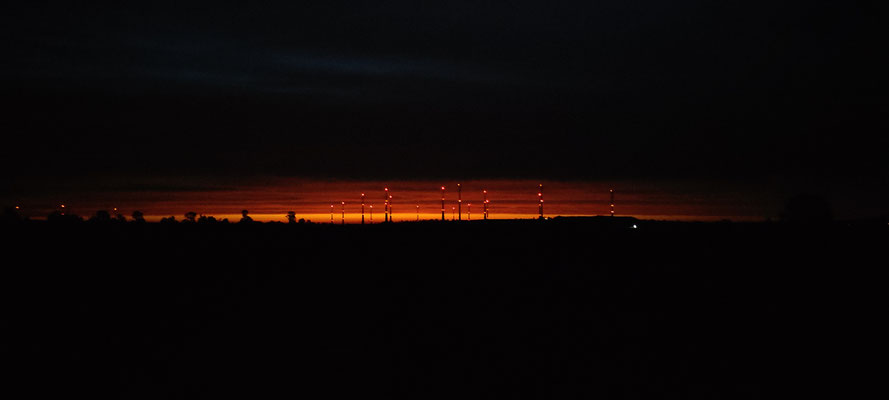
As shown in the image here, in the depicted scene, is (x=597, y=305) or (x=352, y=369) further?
(x=597, y=305)

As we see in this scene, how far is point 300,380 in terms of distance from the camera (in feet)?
61.0

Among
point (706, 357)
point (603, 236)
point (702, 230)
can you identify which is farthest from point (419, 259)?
point (702, 230)

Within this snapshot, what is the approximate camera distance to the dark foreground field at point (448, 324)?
19.2m

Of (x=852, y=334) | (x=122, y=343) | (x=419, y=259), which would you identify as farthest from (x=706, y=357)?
(x=419, y=259)

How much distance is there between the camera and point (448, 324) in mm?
26328

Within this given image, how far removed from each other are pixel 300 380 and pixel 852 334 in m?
17.1

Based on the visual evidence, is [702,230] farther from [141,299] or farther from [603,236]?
[141,299]

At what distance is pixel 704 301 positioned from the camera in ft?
105

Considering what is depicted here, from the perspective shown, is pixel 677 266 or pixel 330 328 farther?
pixel 677 266

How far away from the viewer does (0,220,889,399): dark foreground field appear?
19172mm

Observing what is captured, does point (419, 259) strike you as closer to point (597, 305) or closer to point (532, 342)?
point (597, 305)

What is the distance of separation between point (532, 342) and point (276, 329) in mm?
7644

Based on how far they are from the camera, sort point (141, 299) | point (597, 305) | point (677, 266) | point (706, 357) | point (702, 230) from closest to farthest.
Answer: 1. point (706, 357)
2. point (597, 305)
3. point (141, 299)
4. point (677, 266)
5. point (702, 230)

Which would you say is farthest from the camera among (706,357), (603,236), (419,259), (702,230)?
(702,230)
